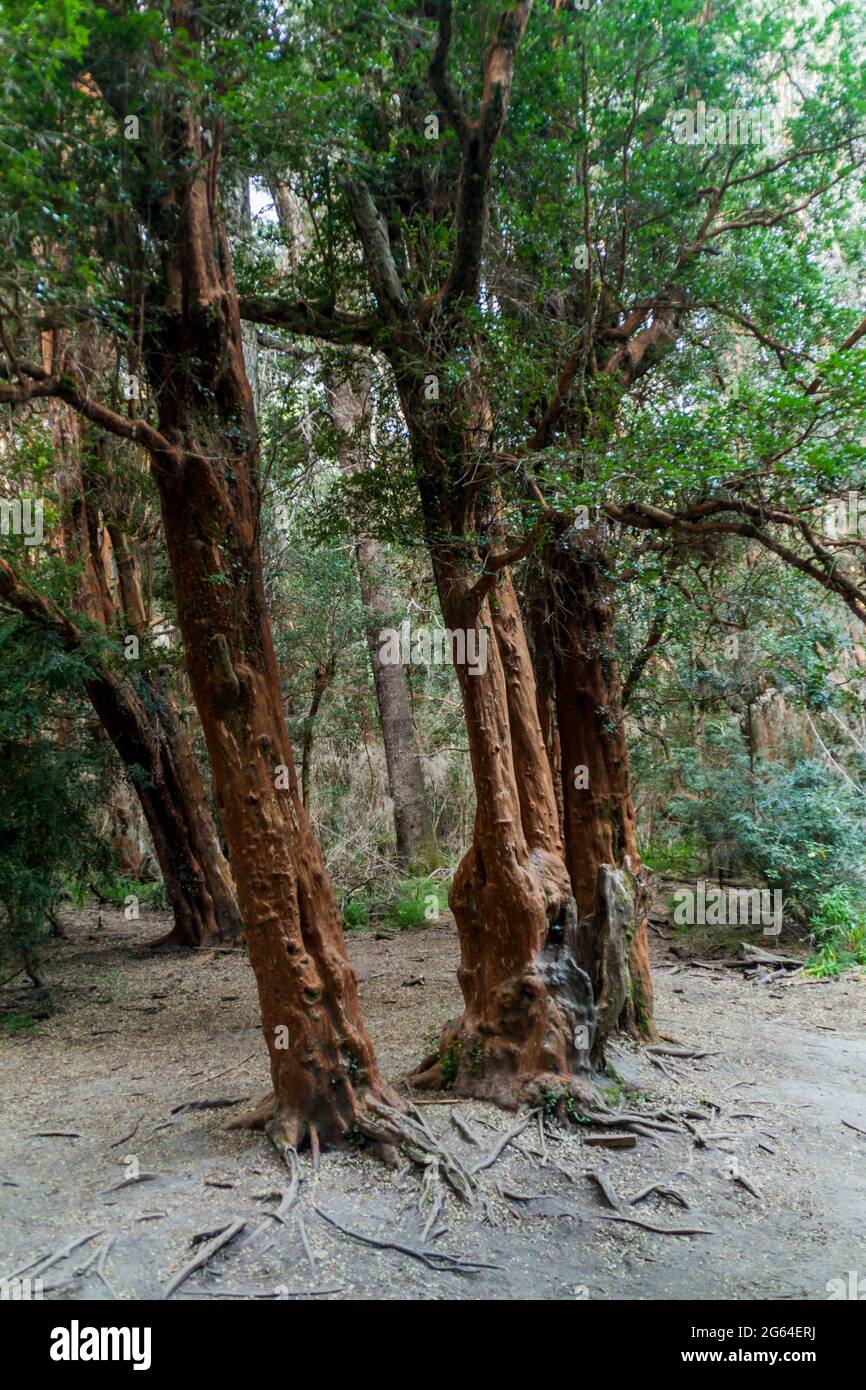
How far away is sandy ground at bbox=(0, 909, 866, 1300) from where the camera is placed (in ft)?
13.6

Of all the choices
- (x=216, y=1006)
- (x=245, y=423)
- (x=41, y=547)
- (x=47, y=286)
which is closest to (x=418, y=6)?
(x=245, y=423)

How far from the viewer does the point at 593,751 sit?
7.55m

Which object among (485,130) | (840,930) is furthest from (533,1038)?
(840,930)

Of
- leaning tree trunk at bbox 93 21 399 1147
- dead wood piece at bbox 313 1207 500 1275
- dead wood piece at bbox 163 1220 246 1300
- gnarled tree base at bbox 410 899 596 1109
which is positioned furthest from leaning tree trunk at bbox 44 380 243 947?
dead wood piece at bbox 313 1207 500 1275

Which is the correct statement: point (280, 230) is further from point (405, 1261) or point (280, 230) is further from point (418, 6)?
point (405, 1261)

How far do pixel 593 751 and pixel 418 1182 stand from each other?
3.66 metres

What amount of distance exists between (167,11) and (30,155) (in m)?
1.50

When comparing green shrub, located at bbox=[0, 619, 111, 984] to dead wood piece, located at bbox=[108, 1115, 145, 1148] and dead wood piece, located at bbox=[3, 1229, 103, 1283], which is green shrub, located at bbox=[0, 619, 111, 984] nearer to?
dead wood piece, located at bbox=[108, 1115, 145, 1148]

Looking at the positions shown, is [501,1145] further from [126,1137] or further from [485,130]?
[485,130]

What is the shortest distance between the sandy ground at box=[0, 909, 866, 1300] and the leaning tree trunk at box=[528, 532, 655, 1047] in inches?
35.9

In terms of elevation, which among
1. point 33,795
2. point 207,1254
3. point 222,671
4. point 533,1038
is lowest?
point 207,1254

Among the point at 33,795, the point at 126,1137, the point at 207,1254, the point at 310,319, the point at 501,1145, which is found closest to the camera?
the point at 207,1254

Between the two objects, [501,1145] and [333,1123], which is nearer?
[333,1123]
